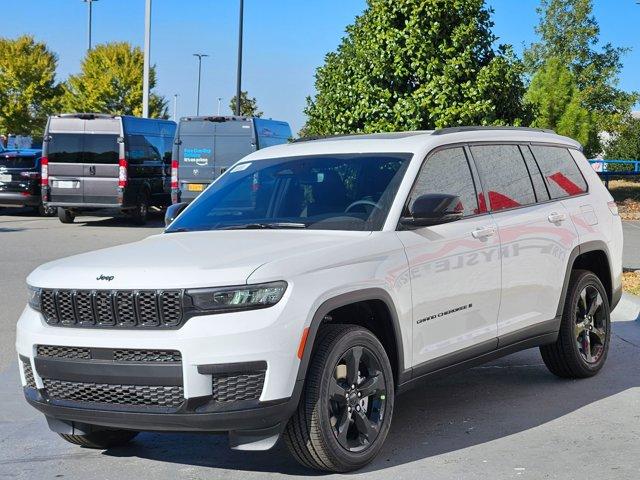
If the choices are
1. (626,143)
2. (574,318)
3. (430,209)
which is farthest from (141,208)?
(626,143)

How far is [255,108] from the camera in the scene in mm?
69312

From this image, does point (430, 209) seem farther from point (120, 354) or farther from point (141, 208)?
point (141, 208)

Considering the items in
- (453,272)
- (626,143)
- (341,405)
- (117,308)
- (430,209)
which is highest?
(626,143)

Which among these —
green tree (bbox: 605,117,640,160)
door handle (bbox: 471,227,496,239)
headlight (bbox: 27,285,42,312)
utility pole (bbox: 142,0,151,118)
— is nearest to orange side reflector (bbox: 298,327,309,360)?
headlight (bbox: 27,285,42,312)

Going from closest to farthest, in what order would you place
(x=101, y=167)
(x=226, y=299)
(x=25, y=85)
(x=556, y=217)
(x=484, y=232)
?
(x=226, y=299) → (x=484, y=232) → (x=556, y=217) → (x=101, y=167) → (x=25, y=85)

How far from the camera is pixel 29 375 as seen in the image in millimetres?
5277

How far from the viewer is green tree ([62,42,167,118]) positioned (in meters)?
65.3

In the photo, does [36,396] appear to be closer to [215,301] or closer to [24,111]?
[215,301]

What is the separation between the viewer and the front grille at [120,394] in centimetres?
483

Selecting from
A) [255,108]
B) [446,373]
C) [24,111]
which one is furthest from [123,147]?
[255,108]

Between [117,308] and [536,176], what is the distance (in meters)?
3.42

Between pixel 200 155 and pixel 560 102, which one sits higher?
pixel 560 102

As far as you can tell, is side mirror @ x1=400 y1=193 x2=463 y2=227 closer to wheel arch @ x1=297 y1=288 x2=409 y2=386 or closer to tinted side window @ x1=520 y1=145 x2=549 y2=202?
wheel arch @ x1=297 y1=288 x2=409 y2=386

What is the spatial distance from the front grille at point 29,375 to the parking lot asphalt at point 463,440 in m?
0.48
